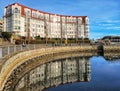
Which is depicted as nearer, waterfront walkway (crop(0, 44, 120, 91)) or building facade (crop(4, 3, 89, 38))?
waterfront walkway (crop(0, 44, 120, 91))

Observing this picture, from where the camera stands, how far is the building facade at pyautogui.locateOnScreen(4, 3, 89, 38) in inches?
4466

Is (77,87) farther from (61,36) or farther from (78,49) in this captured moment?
(61,36)

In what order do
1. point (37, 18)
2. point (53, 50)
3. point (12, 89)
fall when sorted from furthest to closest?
point (37, 18) → point (53, 50) → point (12, 89)

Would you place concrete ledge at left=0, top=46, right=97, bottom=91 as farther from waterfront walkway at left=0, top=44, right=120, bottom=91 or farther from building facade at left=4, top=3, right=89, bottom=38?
building facade at left=4, top=3, right=89, bottom=38

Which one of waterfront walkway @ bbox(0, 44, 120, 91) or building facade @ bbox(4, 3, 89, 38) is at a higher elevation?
building facade @ bbox(4, 3, 89, 38)

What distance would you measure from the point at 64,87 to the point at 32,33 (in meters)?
96.4

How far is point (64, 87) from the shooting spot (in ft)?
101

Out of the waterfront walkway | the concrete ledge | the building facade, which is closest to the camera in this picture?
the waterfront walkway

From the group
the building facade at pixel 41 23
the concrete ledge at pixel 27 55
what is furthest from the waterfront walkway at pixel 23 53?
the building facade at pixel 41 23

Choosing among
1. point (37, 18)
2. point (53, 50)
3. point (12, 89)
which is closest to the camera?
point (12, 89)

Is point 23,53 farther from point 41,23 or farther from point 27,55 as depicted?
point 41,23

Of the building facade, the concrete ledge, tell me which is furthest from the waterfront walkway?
the building facade

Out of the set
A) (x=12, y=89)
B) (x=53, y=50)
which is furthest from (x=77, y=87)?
(x=53, y=50)

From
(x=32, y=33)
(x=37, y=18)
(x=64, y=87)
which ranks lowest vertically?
(x=64, y=87)
